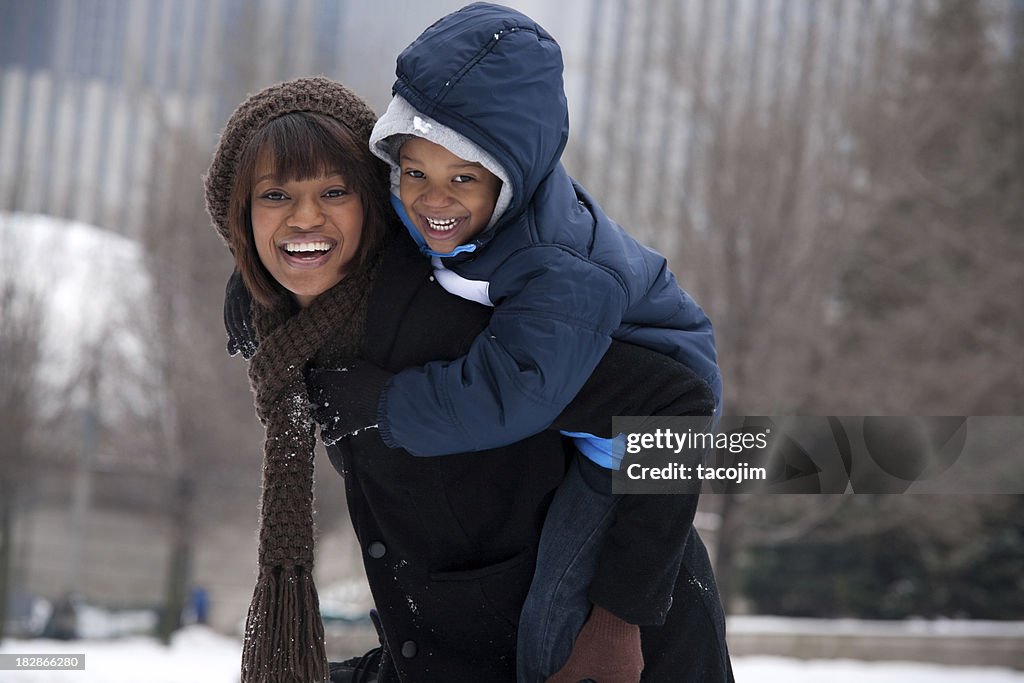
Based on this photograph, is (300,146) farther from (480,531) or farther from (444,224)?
(480,531)

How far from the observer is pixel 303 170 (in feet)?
6.36

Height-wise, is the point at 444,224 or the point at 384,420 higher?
the point at 444,224

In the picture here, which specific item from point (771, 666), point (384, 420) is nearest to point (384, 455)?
point (384, 420)

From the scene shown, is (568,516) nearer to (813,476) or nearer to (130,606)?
(813,476)

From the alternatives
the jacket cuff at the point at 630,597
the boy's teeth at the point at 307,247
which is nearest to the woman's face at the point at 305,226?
the boy's teeth at the point at 307,247

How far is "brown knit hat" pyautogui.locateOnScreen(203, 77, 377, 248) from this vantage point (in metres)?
1.97

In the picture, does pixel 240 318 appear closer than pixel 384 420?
No

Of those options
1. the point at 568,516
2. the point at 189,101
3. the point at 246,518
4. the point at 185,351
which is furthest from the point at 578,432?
the point at 189,101

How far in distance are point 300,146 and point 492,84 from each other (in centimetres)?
37

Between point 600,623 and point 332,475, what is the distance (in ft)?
31.4

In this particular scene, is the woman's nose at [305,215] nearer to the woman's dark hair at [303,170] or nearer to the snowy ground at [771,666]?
the woman's dark hair at [303,170]

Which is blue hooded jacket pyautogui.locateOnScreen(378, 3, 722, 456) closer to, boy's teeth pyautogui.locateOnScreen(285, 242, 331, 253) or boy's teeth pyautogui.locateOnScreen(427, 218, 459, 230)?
boy's teeth pyautogui.locateOnScreen(427, 218, 459, 230)

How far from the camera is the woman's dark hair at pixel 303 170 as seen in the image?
1.94m

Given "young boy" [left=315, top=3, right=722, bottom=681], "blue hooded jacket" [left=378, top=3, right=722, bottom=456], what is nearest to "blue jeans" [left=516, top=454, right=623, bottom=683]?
"young boy" [left=315, top=3, right=722, bottom=681]
